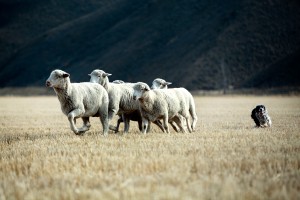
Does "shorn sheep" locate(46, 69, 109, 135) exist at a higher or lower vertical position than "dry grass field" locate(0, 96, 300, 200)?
higher

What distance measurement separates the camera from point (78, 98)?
464 inches

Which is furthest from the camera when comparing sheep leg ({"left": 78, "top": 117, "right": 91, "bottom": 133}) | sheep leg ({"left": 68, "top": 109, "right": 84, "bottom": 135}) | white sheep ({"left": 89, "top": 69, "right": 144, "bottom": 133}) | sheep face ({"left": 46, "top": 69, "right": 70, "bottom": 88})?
white sheep ({"left": 89, "top": 69, "right": 144, "bottom": 133})

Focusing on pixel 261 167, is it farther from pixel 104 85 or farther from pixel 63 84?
pixel 104 85

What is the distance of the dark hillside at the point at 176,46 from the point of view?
79875mm

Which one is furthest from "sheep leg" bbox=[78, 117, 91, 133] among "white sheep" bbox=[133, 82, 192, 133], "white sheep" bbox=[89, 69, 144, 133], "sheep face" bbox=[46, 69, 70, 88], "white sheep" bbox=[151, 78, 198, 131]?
"white sheep" bbox=[151, 78, 198, 131]

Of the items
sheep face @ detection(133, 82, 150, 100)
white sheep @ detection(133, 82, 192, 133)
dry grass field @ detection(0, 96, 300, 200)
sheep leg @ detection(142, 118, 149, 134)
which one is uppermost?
sheep face @ detection(133, 82, 150, 100)

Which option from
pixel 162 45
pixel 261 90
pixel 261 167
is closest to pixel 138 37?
pixel 162 45

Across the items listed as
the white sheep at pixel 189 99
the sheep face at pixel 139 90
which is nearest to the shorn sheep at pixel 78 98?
the sheep face at pixel 139 90

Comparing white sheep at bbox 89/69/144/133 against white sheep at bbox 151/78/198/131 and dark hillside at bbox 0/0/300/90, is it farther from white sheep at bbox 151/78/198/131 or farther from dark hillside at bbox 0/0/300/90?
dark hillside at bbox 0/0/300/90

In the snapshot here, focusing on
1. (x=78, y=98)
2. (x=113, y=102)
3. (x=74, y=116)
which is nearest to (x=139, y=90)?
(x=113, y=102)

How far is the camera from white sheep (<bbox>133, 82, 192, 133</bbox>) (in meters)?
12.5

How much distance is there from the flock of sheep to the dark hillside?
6135 centimetres

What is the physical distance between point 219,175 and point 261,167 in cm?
89

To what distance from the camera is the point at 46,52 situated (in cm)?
12962
